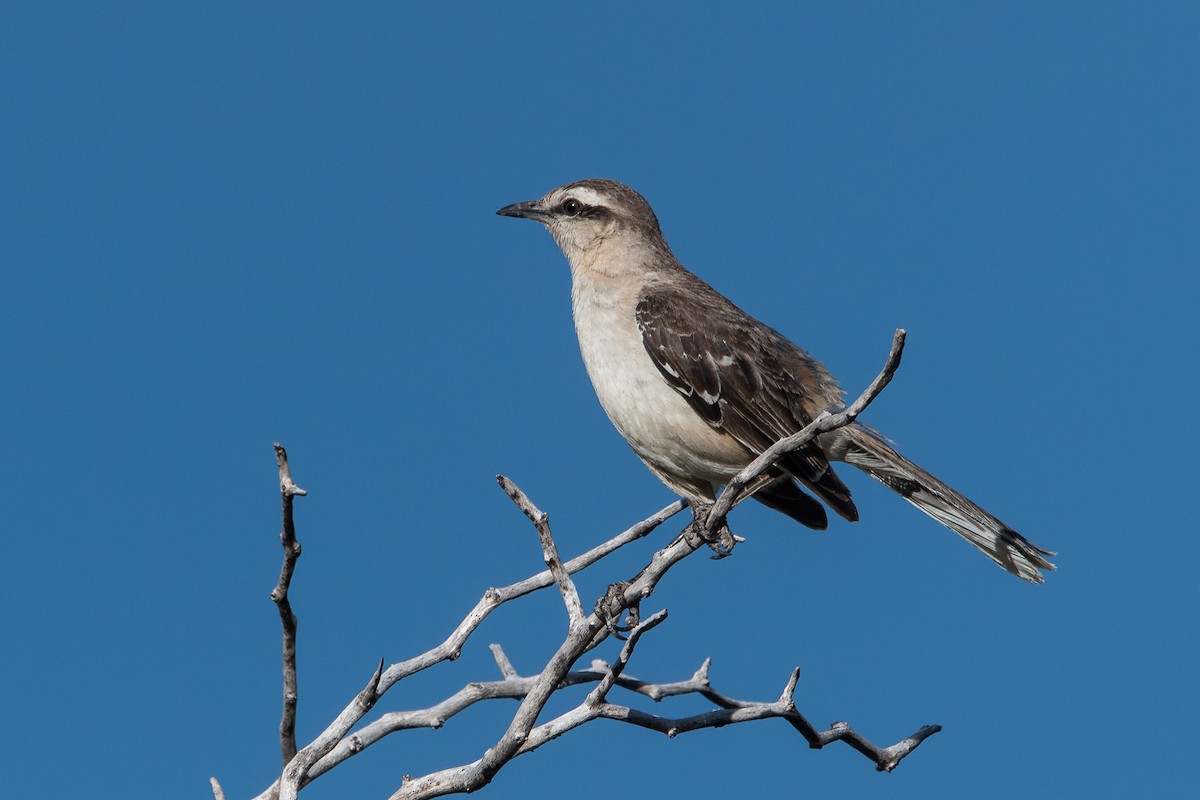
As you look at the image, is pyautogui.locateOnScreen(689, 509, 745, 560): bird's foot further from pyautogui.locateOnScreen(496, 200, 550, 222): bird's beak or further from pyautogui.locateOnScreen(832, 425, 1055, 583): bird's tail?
pyautogui.locateOnScreen(496, 200, 550, 222): bird's beak

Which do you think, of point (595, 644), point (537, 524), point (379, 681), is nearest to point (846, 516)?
point (595, 644)

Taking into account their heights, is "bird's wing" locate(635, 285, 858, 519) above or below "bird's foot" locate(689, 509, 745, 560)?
above

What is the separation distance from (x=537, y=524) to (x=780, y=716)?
1963 mm

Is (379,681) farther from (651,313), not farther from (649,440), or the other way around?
(651,313)

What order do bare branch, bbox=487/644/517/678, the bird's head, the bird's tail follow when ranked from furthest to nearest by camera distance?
the bird's head
the bird's tail
bare branch, bbox=487/644/517/678

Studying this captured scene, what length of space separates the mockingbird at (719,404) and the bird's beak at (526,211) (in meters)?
0.95

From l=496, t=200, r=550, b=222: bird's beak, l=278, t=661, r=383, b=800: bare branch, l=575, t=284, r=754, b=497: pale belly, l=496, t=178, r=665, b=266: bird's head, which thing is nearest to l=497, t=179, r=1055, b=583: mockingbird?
l=575, t=284, r=754, b=497: pale belly

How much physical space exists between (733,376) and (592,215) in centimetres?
217

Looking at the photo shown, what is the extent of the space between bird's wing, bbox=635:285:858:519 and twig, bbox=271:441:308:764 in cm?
372

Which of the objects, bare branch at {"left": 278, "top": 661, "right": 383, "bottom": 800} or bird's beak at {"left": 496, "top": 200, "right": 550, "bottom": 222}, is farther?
bird's beak at {"left": 496, "top": 200, "right": 550, "bottom": 222}

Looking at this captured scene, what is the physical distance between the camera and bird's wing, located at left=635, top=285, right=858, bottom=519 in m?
8.12

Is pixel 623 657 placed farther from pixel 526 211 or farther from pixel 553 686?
pixel 526 211

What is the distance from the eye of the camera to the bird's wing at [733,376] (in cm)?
812

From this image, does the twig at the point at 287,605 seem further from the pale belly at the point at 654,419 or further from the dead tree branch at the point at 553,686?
the pale belly at the point at 654,419
